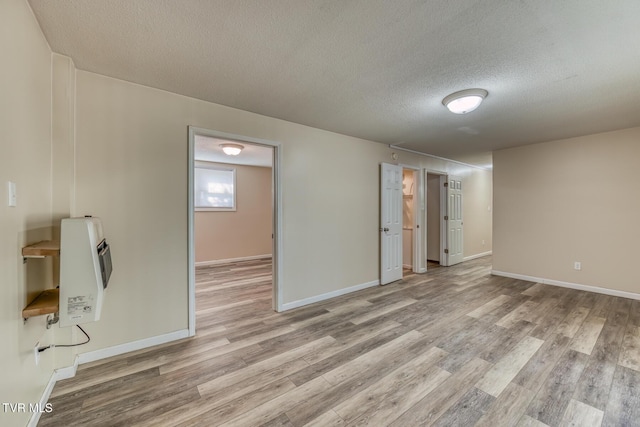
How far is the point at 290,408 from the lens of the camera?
1660mm

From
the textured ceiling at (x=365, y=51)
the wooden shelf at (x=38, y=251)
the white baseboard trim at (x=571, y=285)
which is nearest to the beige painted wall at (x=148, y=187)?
the textured ceiling at (x=365, y=51)

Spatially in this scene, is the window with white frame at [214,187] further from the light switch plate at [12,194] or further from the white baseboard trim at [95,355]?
the light switch plate at [12,194]

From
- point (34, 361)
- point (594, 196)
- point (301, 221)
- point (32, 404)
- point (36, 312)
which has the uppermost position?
point (594, 196)

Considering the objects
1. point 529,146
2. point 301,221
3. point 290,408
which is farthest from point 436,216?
point 290,408

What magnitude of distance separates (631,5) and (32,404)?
4.07m

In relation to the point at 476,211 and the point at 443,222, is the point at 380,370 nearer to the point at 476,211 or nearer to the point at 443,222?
the point at 443,222

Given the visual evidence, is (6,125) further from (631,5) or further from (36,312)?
(631,5)

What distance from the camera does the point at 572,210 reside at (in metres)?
4.09

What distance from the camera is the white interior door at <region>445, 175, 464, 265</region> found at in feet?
18.5

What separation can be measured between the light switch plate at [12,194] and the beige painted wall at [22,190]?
0.03 m

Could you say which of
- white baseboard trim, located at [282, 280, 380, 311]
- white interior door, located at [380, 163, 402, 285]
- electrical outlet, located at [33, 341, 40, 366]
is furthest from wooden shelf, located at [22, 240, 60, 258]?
white interior door, located at [380, 163, 402, 285]

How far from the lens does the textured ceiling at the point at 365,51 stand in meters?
1.48

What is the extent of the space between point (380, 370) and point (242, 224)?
509 centimetres

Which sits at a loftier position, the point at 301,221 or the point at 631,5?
the point at 631,5
